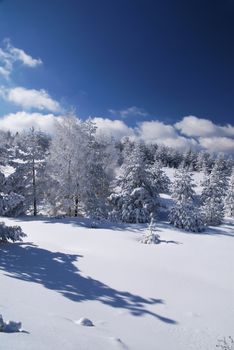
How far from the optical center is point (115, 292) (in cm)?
1064

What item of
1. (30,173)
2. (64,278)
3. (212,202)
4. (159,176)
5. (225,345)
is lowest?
(225,345)

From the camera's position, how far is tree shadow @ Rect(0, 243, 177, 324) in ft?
31.9

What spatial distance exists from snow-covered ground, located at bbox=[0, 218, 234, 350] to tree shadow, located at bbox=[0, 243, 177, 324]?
35 millimetres

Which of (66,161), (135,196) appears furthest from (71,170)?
(135,196)

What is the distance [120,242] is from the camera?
17.1m

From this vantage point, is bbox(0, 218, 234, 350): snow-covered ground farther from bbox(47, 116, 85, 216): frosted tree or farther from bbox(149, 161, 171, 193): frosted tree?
bbox(149, 161, 171, 193): frosted tree

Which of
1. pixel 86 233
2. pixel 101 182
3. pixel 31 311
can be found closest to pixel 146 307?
pixel 31 311

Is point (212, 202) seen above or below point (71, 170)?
below

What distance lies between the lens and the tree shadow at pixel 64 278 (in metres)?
9.71

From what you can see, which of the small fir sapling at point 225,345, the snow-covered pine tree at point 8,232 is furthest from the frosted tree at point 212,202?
the small fir sapling at point 225,345

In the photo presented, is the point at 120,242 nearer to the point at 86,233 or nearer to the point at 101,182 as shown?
the point at 86,233

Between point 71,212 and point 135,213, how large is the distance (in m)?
6.09

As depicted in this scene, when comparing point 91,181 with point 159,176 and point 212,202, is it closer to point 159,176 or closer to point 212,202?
point 212,202

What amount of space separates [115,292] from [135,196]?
66.3 feet
